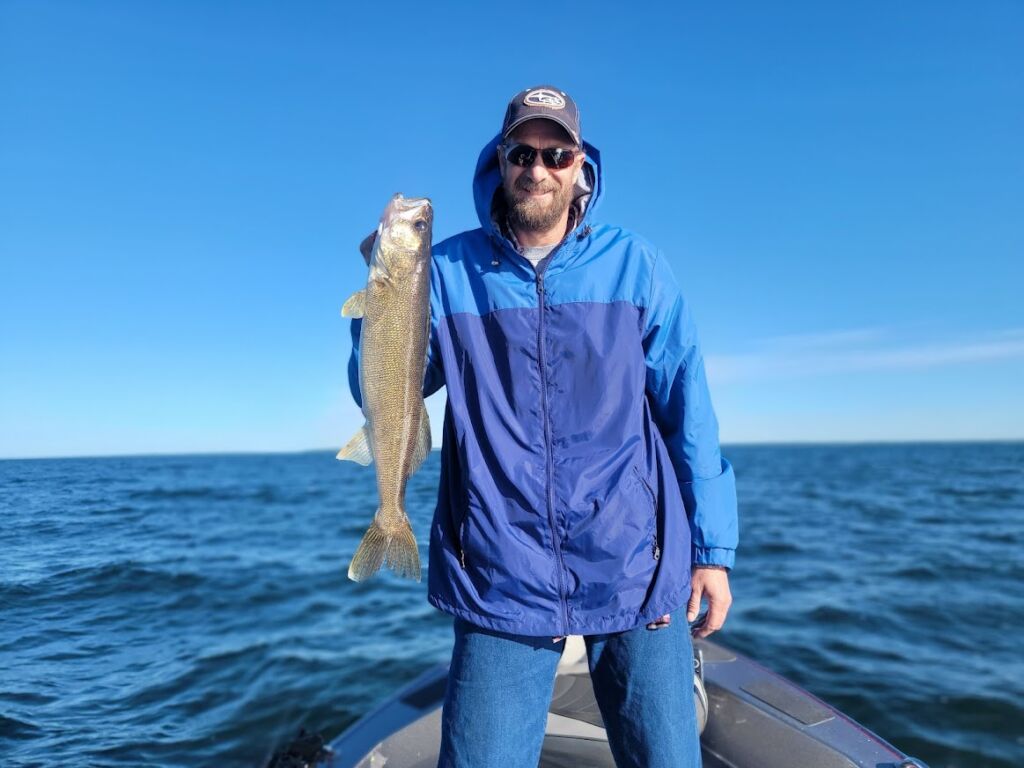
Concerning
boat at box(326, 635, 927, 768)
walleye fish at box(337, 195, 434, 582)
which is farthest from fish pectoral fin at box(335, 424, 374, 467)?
boat at box(326, 635, 927, 768)

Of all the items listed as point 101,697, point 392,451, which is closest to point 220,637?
A: point 101,697

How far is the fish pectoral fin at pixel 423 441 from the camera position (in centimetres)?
298

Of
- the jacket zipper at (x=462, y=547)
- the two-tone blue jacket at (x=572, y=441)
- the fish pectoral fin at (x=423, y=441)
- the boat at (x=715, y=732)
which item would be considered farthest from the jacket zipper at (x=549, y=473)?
the boat at (x=715, y=732)

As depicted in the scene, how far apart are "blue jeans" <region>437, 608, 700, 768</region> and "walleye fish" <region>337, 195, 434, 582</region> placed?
1.73ft

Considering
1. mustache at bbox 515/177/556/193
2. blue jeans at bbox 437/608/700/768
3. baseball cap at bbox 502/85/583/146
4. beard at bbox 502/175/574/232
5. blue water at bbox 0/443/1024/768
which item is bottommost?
blue water at bbox 0/443/1024/768

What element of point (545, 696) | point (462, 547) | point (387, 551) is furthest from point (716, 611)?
point (387, 551)

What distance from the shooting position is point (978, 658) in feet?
27.5

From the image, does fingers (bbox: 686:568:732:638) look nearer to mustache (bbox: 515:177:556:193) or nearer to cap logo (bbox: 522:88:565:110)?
mustache (bbox: 515:177:556:193)

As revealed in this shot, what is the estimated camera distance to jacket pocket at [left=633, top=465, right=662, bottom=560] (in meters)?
2.73

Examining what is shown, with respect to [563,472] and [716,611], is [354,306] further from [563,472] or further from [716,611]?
[716,611]

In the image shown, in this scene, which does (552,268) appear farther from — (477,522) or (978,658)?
(978,658)

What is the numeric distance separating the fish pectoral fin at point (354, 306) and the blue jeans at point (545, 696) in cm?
137

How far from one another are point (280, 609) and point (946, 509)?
20935mm

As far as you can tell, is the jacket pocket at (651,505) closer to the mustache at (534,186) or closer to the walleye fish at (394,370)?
the walleye fish at (394,370)
